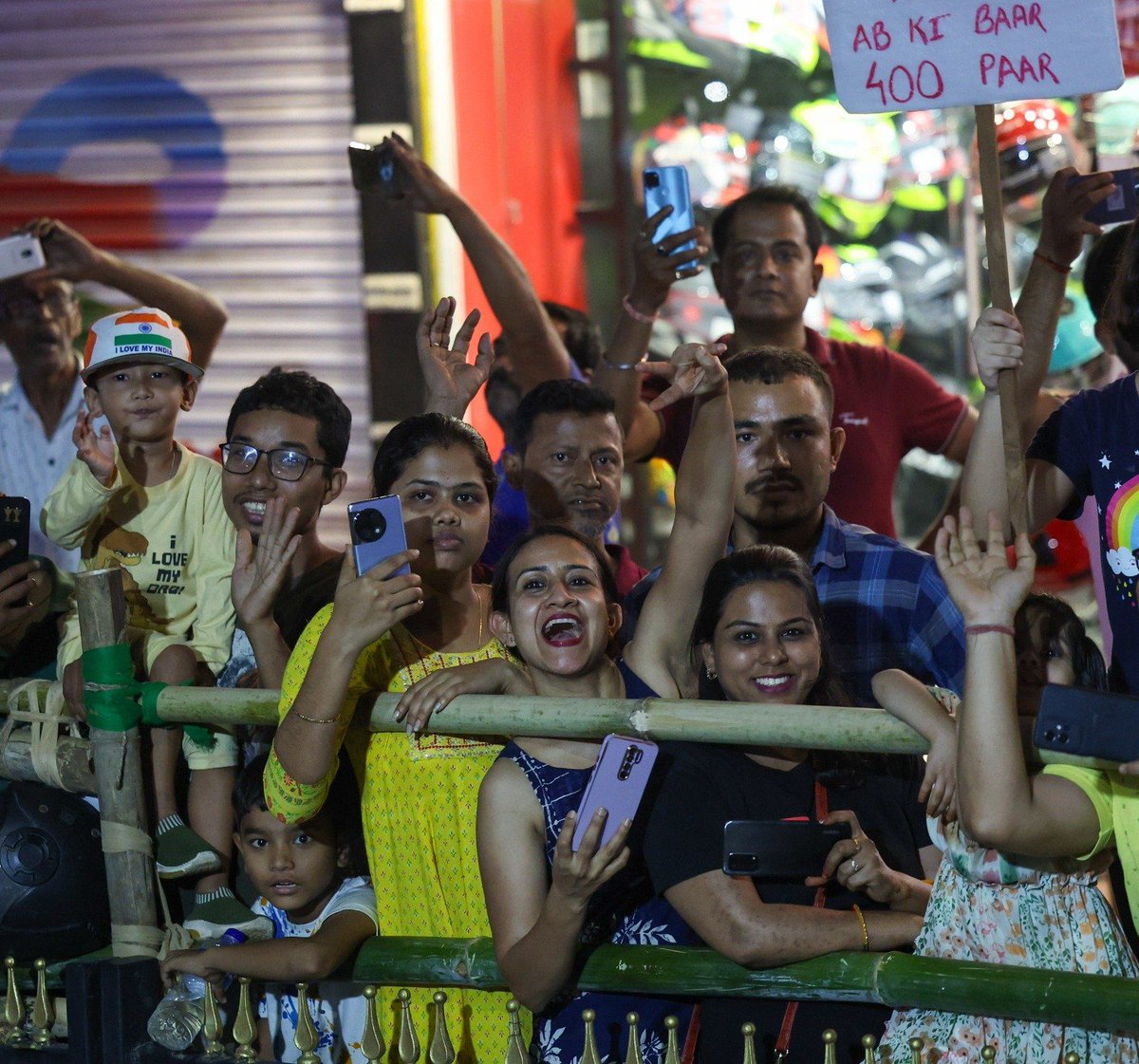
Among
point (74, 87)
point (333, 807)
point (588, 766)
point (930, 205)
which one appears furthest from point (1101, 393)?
point (74, 87)

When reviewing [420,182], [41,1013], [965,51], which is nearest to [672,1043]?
[41,1013]

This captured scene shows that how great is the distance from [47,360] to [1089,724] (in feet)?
12.1

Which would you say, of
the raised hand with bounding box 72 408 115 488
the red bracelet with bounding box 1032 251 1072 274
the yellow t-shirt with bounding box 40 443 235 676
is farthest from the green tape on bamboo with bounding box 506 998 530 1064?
the red bracelet with bounding box 1032 251 1072 274

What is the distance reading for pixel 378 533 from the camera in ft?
8.86

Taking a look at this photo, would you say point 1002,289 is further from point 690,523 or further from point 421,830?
point 421,830

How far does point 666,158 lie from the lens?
6.05m

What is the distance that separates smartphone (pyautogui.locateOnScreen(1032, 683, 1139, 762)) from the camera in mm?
2154

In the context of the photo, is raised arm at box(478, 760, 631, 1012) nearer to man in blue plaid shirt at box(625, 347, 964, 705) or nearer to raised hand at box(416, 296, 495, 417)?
man in blue plaid shirt at box(625, 347, 964, 705)

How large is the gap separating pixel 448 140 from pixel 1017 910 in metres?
3.83

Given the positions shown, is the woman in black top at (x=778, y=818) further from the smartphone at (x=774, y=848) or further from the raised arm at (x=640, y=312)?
the raised arm at (x=640, y=312)

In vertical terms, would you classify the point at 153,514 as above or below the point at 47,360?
below

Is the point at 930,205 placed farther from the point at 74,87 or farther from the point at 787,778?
the point at 787,778

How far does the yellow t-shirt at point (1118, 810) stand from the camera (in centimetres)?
230

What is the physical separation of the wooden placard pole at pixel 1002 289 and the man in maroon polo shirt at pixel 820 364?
1520mm
